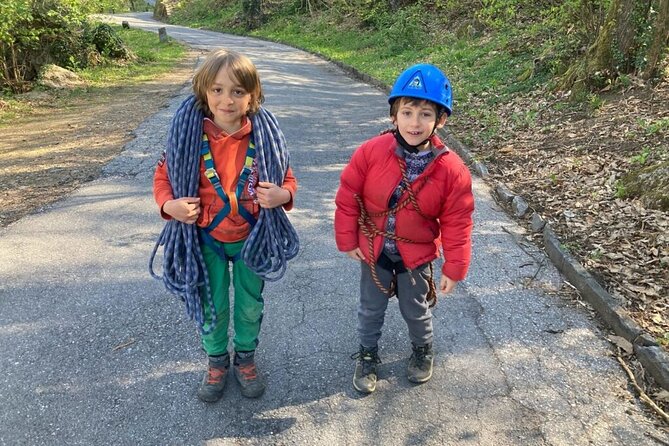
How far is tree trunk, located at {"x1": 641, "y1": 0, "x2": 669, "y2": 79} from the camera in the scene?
6547 millimetres

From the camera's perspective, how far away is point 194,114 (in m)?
2.33

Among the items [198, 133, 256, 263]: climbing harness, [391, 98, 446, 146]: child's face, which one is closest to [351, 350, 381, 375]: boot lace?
[198, 133, 256, 263]: climbing harness

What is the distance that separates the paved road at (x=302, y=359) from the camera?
2582 mm

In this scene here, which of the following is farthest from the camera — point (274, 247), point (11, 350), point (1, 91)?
point (1, 91)

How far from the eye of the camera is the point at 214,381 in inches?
109

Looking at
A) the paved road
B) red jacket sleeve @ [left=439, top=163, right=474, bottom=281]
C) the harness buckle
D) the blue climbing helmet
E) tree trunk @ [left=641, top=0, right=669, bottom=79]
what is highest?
tree trunk @ [left=641, top=0, right=669, bottom=79]

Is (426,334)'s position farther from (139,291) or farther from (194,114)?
(139,291)

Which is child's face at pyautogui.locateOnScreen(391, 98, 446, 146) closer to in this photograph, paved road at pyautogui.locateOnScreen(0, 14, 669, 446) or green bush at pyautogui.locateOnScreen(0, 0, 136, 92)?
paved road at pyautogui.locateOnScreen(0, 14, 669, 446)

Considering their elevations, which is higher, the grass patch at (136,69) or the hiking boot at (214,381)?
the grass patch at (136,69)

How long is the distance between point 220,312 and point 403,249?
1.02m

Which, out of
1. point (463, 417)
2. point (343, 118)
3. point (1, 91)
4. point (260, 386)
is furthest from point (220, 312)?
point (1, 91)

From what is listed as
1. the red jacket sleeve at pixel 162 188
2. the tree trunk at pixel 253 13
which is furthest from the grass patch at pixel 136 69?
the red jacket sleeve at pixel 162 188

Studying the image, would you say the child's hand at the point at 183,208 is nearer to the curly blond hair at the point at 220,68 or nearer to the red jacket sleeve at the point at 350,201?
the curly blond hair at the point at 220,68

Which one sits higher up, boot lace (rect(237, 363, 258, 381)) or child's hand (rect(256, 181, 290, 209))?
child's hand (rect(256, 181, 290, 209))
